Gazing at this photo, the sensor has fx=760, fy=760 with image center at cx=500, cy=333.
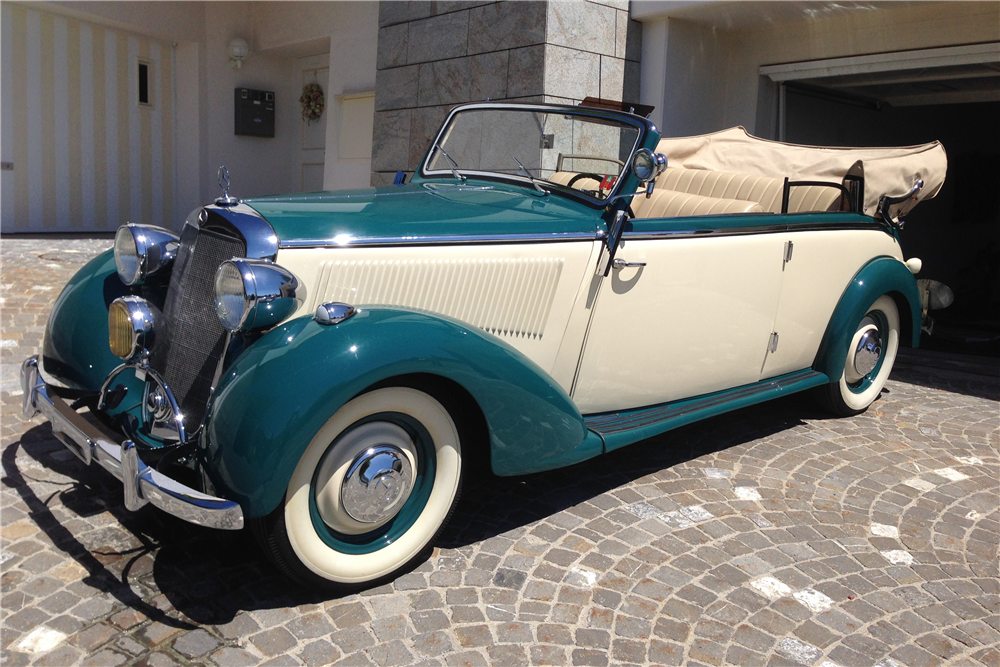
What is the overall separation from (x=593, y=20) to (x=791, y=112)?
2.29 m

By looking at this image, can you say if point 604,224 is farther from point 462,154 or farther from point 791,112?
point 791,112

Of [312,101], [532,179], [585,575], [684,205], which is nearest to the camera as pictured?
[585,575]

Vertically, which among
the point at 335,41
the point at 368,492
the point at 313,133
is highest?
the point at 335,41

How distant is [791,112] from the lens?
748 centimetres

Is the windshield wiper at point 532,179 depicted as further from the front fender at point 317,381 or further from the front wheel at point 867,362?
the front wheel at point 867,362

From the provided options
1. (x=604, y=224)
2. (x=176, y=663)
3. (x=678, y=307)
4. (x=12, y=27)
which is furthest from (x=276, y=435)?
(x=12, y=27)

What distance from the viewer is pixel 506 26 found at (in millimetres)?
6738

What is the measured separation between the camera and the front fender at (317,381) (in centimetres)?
197

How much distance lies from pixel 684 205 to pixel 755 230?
534 millimetres

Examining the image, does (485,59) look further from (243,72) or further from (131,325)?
(131,325)

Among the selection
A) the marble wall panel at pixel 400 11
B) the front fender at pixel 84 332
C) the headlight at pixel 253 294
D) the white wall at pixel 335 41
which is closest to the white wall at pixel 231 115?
the white wall at pixel 335 41

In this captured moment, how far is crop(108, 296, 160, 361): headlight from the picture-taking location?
2.51m

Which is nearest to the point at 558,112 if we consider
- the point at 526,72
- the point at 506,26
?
the point at 526,72

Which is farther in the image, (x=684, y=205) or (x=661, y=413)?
(x=684, y=205)
